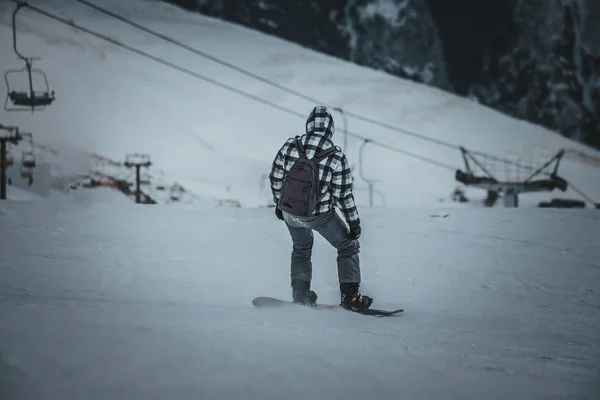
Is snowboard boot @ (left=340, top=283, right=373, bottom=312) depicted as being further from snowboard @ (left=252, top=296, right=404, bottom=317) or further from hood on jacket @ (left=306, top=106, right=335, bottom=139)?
hood on jacket @ (left=306, top=106, right=335, bottom=139)

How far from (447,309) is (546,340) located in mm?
817

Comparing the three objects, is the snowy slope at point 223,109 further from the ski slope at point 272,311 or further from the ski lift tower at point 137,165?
the ski slope at point 272,311

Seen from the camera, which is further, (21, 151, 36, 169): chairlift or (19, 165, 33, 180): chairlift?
(19, 165, 33, 180): chairlift

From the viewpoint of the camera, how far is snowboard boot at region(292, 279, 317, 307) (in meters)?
3.26

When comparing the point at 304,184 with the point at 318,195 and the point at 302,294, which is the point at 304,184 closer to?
the point at 318,195

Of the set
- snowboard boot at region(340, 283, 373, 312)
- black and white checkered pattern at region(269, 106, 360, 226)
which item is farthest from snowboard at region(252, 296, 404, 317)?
black and white checkered pattern at region(269, 106, 360, 226)

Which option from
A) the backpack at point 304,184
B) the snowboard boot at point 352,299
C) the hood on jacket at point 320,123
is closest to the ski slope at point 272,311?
the snowboard boot at point 352,299

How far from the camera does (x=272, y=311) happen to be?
2.88m

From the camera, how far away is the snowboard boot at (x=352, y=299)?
10.4 feet

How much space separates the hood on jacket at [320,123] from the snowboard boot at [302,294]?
0.95m

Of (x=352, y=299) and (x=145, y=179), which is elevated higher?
(x=145, y=179)

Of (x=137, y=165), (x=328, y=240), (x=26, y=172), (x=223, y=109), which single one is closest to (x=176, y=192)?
(x=137, y=165)

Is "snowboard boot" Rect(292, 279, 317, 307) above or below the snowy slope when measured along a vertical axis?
below

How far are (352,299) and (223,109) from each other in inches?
854
